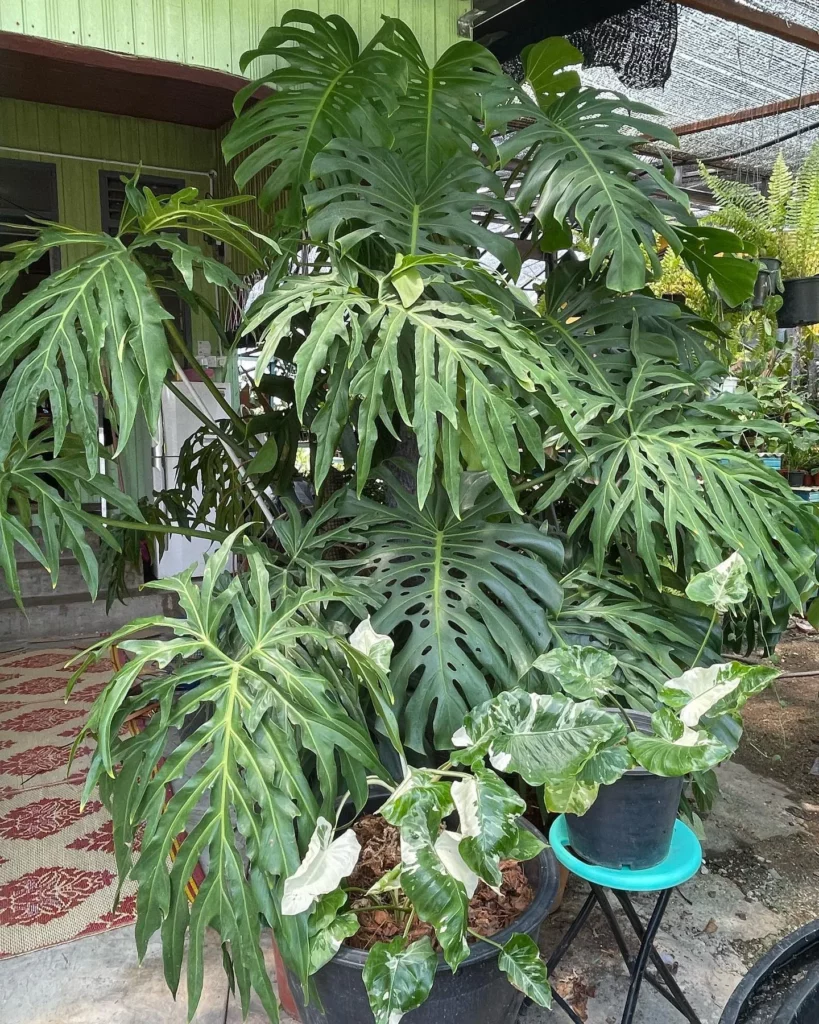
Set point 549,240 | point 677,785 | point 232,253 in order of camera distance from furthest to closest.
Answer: point 232,253
point 549,240
point 677,785

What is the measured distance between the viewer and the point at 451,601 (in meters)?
1.39

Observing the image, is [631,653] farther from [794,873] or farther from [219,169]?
[219,169]

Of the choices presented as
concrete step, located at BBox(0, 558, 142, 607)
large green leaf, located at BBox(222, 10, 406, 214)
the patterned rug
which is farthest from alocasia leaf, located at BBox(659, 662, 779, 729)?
concrete step, located at BBox(0, 558, 142, 607)

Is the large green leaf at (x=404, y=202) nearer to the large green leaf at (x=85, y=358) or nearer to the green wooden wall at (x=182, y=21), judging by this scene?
the large green leaf at (x=85, y=358)

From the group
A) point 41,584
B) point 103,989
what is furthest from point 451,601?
point 41,584

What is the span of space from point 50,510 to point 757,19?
8.41 ft

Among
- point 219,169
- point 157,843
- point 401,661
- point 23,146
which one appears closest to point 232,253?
point 219,169

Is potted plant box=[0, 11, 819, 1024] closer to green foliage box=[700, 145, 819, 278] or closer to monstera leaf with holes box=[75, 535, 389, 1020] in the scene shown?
monstera leaf with holes box=[75, 535, 389, 1020]

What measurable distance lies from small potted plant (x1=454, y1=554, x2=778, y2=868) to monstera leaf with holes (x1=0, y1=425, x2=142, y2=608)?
27.4 inches

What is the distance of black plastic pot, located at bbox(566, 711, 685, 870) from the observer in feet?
3.38

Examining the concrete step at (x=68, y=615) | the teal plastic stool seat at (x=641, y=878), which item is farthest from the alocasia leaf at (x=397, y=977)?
the concrete step at (x=68, y=615)

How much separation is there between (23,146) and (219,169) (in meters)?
0.99

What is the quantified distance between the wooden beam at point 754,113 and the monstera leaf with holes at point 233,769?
3.38 m

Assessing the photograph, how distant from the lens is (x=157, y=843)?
985 millimetres
